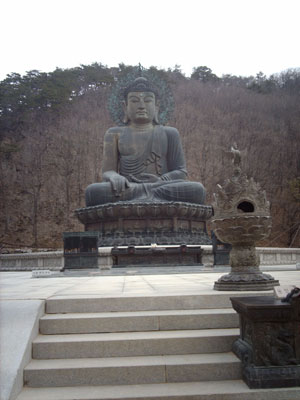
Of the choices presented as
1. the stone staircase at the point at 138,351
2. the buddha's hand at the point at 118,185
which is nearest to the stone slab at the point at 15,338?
the stone staircase at the point at 138,351

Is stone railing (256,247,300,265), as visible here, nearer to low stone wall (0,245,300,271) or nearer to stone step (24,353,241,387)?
low stone wall (0,245,300,271)

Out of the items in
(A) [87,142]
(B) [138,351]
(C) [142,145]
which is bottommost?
(B) [138,351]

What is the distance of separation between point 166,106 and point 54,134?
60.0 ft

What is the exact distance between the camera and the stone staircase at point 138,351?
2.56 meters

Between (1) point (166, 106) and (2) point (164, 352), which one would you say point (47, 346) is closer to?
(2) point (164, 352)

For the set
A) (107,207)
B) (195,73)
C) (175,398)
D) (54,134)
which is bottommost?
(175,398)

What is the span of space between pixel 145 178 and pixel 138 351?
35.0ft

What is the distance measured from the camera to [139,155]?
14.0 metres

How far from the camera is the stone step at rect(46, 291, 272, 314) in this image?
3.37 m

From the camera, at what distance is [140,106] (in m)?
14.0

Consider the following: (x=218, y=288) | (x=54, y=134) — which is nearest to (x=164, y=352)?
(x=218, y=288)

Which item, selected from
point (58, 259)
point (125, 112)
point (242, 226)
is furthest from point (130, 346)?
point (125, 112)

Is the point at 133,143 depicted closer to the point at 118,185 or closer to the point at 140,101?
the point at 140,101

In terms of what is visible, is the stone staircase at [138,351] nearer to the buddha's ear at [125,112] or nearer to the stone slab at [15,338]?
the stone slab at [15,338]
